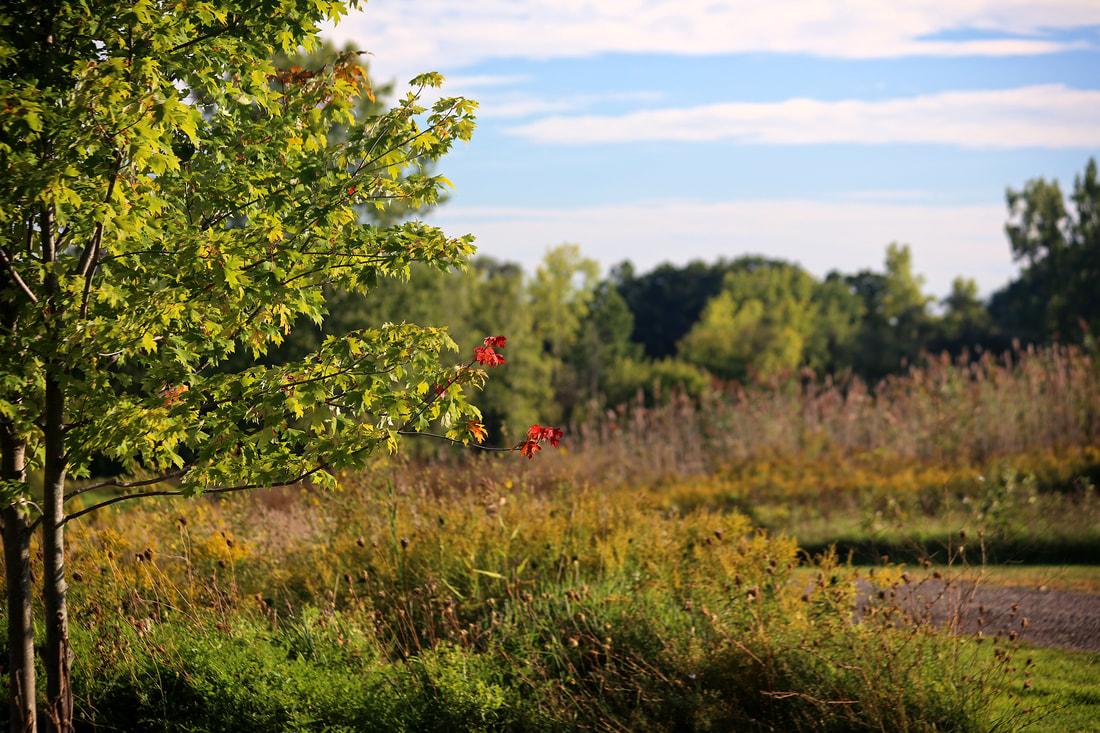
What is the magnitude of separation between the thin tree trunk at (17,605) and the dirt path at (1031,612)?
17.5 feet

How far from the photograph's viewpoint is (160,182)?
521cm

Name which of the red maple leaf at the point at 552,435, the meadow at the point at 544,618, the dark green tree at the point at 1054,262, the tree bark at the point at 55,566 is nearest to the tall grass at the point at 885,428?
the meadow at the point at 544,618

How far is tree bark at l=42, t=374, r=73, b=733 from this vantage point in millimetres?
5250

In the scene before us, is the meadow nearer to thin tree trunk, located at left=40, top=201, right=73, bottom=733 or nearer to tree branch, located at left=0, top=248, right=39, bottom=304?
thin tree trunk, located at left=40, top=201, right=73, bottom=733

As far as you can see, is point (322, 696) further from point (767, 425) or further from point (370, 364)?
point (767, 425)

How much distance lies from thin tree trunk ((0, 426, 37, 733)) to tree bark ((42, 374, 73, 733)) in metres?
0.10

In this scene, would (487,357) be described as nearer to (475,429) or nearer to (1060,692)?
(475,429)

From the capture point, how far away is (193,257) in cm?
468

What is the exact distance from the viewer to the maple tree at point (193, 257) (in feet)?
15.3

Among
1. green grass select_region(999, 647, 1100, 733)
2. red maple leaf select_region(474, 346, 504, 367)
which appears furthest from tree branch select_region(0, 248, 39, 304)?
green grass select_region(999, 647, 1100, 733)

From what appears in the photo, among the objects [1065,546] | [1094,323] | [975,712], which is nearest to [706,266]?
[1094,323]

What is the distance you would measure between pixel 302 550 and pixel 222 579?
751 millimetres

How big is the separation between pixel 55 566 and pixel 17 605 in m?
0.28

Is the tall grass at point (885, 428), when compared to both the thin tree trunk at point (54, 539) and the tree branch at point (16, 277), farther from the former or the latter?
the tree branch at point (16, 277)
